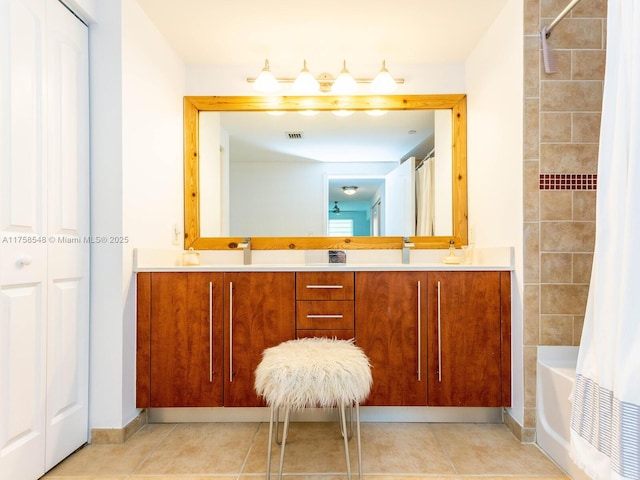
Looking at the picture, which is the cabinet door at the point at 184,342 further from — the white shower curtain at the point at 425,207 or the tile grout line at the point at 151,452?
the white shower curtain at the point at 425,207

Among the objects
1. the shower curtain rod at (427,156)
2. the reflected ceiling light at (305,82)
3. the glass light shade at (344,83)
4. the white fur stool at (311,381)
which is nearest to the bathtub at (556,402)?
the white fur stool at (311,381)

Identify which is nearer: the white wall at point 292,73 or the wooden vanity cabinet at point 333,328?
the wooden vanity cabinet at point 333,328

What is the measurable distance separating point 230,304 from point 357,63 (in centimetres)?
164

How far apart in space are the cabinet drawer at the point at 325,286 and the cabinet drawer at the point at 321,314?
0.10 feet

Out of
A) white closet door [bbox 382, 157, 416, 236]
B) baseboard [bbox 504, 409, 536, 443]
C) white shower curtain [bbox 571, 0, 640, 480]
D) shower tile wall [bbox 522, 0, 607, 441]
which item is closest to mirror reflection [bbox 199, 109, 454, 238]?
white closet door [bbox 382, 157, 416, 236]

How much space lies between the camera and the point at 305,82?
2.51m

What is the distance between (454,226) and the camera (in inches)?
103

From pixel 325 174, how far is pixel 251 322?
3.63ft

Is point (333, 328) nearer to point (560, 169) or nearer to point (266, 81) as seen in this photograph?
point (560, 169)

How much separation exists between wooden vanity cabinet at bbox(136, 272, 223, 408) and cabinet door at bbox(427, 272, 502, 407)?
1.07 metres

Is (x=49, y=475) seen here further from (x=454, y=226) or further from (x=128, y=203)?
(x=454, y=226)

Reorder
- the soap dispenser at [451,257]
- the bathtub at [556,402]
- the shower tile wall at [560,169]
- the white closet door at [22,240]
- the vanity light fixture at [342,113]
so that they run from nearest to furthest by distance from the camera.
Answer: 1. the white closet door at [22,240]
2. the bathtub at [556,402]
3. the shower tile wall at [560,169]
4. the soap dispenser at [451,257]
5. the vanity light fixture at [342,113]

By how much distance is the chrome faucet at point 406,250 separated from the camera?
2.59 metres

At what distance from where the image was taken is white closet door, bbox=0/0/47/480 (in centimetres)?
146
